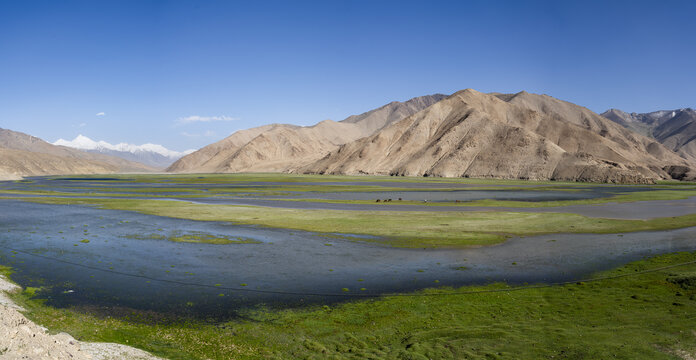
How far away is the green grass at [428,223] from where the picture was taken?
3303 centimetres

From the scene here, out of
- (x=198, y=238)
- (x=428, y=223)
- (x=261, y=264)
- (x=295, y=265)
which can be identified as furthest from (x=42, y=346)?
(x=428, y=223)

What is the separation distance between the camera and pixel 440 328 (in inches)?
579

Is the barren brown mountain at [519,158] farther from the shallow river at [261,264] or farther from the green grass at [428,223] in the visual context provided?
the shallow river at [261,264]

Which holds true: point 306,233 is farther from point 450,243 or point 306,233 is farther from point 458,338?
point 458,338

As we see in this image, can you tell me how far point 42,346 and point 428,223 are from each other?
3284cm

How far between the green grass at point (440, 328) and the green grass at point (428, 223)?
41.7 feet

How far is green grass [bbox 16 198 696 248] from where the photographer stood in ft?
108

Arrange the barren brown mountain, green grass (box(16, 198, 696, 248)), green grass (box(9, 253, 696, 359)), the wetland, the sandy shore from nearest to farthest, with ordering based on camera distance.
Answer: the sandy shore
green grass (box(9, 253, 696, 359))
the wetland
green grass (box(16, 198, 696, 248))
the barren brown mountain

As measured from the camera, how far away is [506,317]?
15695 millimetres

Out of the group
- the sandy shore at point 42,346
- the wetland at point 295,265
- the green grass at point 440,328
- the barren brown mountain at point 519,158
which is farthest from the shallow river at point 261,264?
the barren brown mountain at point 519,158

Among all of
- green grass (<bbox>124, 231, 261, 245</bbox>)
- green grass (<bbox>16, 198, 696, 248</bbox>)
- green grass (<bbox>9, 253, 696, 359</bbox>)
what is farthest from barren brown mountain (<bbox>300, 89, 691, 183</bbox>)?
green grass (<bbox>9, 253, 696, 359</bbox>)

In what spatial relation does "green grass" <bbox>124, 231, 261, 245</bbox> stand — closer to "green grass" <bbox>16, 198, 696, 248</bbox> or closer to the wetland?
the wetland

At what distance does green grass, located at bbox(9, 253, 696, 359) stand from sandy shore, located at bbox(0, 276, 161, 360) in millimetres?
902

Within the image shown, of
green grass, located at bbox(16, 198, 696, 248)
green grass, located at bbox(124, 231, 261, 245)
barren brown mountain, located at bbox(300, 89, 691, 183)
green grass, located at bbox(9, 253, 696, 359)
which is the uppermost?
barren brown mountain, located at bbox(300, 89, 691, 183)
